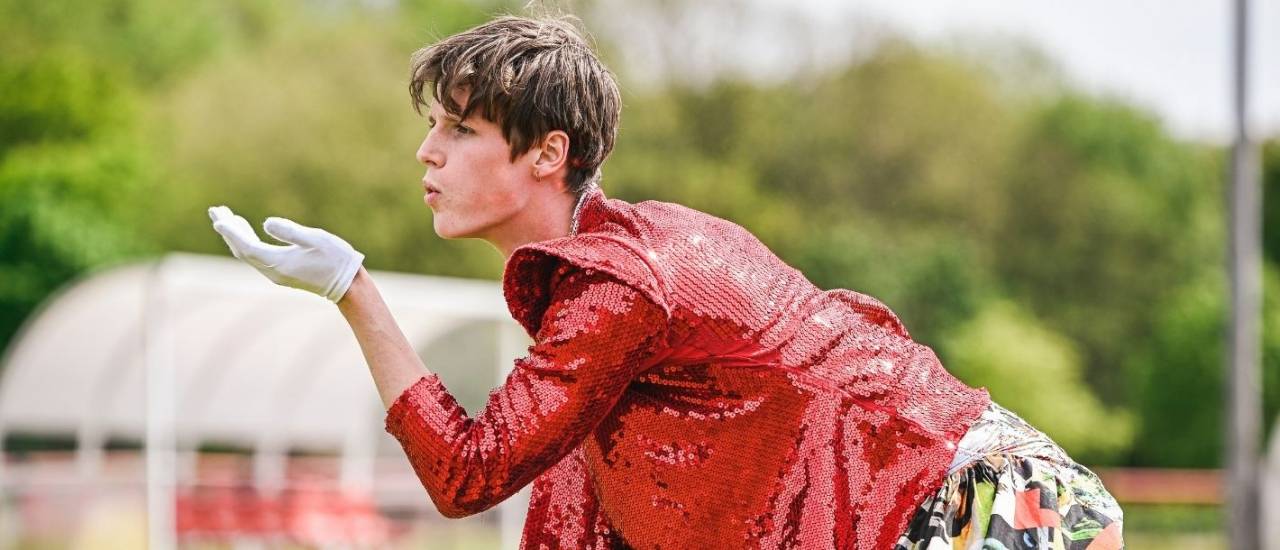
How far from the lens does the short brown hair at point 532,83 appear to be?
2592 mm

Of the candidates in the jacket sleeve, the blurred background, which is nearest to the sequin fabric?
the jacket sleeve

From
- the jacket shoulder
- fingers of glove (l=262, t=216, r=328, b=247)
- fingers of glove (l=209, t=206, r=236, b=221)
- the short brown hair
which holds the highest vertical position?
the short brown hair

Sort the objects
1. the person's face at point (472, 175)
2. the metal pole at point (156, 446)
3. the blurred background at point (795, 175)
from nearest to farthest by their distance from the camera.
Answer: the person's face at point (472, 175), the metal pole at point (156, 446), the blurred background at point (795, 175)

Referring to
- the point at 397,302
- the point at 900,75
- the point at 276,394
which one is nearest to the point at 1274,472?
the point at 397,302

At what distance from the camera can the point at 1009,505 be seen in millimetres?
2551

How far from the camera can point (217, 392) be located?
677 inches

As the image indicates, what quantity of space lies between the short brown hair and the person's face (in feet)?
0.07

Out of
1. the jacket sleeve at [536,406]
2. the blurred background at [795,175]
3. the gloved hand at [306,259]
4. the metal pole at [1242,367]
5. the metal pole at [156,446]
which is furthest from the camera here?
the blurred background at [795,175]

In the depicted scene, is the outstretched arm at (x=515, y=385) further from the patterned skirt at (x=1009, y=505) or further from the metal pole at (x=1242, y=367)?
the metal pole at (x=1242, y=367)

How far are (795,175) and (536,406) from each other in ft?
138

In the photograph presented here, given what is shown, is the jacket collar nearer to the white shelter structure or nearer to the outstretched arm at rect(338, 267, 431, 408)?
the outstretched arm at rect(338, 267, 431, 408)

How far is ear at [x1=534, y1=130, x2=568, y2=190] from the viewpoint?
2631mm

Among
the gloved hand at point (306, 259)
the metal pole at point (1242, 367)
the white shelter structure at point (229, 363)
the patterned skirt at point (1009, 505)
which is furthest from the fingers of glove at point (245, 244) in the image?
the metal pole at point (1242, 367)

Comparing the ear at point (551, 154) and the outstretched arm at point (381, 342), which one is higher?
the ear at point (551, 154)
